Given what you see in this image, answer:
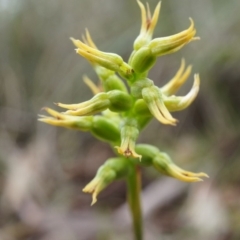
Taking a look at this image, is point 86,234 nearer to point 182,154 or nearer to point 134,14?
point 182,154

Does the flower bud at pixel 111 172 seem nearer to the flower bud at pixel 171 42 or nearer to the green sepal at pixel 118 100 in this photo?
the green sepal at pixel 118 100

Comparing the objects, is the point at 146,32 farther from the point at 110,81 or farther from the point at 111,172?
the point at 111,172

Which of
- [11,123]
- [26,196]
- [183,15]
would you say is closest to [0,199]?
[26,196]

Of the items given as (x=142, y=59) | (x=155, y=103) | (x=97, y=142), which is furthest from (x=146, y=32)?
(x=97, y=142)

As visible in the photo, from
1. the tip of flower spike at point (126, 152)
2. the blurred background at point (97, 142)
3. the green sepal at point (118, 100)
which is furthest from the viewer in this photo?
the blurred background at point (97, 142)

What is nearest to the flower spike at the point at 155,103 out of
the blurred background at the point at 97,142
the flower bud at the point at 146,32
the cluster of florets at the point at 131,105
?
the cluster of florets at the point at 131,105

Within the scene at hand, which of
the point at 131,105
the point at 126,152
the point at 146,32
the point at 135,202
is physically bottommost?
the point at 135,202

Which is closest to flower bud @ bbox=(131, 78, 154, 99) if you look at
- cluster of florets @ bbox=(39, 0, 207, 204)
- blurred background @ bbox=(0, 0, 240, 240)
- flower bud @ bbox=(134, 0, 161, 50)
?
cluster of florets @ bbox=(39, 0, 207, 204)
